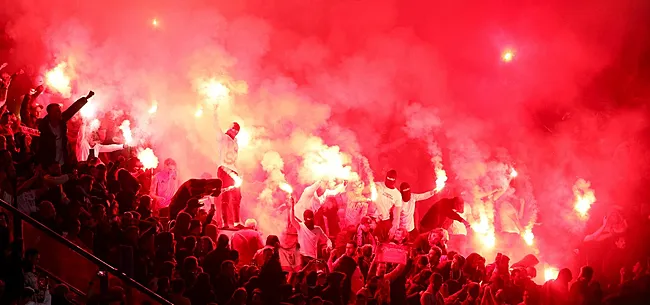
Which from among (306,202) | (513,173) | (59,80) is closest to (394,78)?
(513,173)

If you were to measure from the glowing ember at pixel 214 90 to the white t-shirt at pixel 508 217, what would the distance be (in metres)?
6.57

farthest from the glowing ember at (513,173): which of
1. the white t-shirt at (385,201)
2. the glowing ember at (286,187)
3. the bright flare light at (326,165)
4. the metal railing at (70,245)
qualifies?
the metal railing at (70,245)

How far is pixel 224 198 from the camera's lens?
1430 cm

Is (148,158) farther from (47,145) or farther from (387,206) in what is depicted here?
(47,145)

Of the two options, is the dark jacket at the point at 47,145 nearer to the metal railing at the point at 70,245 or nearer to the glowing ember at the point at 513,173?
the metal railing at the point at 70,245

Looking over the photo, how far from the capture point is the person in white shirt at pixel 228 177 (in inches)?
562

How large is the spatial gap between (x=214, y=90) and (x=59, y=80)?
3.14 metres

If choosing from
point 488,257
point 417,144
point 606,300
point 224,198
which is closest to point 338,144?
point 417,144

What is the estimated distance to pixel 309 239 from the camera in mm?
13117

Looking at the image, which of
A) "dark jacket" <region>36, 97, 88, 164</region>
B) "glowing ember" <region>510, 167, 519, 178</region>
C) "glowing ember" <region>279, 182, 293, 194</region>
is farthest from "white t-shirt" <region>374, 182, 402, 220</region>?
"dark jacket" <region>36, 97, 88, 164</region>

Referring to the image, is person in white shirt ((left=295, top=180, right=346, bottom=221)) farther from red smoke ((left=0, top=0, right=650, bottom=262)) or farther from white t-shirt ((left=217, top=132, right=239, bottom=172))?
red smoke ((left=0, top=0, right=650, bottom=262))

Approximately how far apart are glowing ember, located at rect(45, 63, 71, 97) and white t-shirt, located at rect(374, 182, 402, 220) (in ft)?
21.1

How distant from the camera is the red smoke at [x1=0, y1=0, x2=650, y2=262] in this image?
18203mm

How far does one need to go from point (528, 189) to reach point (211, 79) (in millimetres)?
8013
